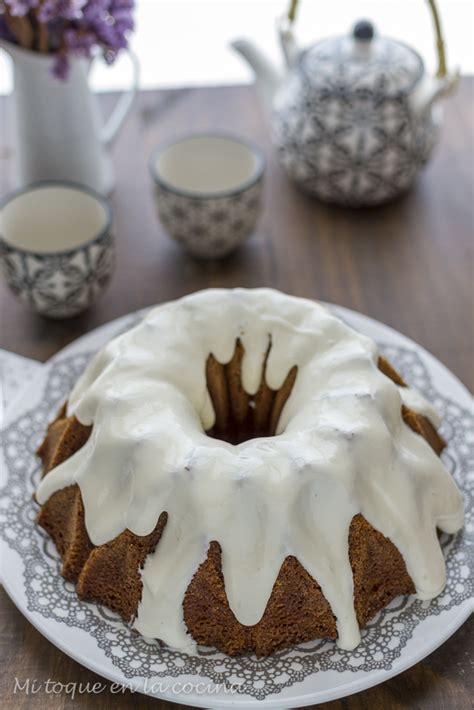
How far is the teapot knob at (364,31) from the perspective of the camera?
1.81 m

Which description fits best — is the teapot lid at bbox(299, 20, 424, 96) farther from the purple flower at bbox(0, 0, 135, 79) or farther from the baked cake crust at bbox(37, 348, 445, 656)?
the baked cake crust at bbox(37, 348, 445, 656)

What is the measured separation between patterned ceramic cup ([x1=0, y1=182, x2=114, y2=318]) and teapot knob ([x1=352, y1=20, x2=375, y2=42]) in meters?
0.63

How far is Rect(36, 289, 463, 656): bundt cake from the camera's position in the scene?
114cm

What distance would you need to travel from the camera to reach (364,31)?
5.93 feet

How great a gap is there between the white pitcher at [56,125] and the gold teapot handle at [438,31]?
378 mm

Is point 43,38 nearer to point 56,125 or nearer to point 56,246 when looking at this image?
point 56,125

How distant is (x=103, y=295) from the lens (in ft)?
→ 5.98

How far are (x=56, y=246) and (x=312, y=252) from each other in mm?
547

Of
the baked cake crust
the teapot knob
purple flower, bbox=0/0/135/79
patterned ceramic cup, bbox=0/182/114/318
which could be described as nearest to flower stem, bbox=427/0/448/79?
the teapot knob

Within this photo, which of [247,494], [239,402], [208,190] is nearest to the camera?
[247,494]

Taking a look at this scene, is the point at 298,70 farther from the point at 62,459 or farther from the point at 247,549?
the point at 247,549

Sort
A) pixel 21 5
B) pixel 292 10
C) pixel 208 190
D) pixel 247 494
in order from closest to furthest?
pixel 247 494 → pixel 21 5 → pixel 292 10 → pixel 208 190

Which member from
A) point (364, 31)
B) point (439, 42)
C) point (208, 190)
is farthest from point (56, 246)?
point (439, 42)

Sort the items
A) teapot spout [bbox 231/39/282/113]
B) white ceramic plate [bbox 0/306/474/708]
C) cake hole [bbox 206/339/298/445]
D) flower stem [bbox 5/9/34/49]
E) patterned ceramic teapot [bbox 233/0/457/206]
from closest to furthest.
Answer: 1. white ceramic plate [bbox 0/306/474/708]
2. cake hole [bbox 206/339/298/445]
3. flower stem [bbox 5/9/34/49]
4. patterned ceramic teapot [bbox 233/0/457/206]
5. teapot spout [bbox 231/39/282/113]
